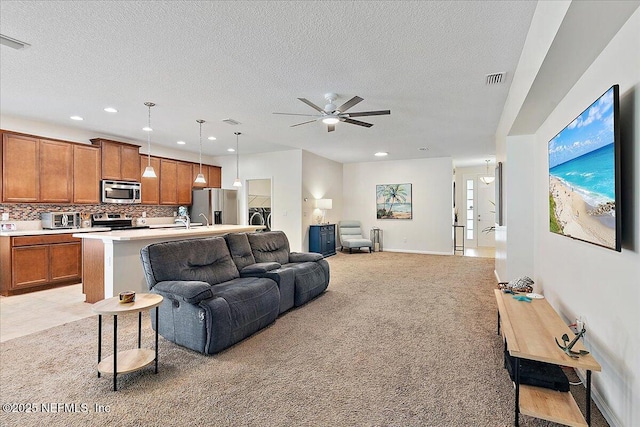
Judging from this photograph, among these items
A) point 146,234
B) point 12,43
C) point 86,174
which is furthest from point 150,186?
point 12,43

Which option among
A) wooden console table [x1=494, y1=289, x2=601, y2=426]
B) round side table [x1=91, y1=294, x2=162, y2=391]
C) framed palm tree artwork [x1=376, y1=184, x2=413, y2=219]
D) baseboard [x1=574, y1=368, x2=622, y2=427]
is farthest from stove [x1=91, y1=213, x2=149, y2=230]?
baseboard [x1=574, y1=368, x2=622, y2=427]

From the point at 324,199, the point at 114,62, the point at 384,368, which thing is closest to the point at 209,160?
the point at 324,199

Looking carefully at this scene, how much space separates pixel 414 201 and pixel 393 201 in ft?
1.89

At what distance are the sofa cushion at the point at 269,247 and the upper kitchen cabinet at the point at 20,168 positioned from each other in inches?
144

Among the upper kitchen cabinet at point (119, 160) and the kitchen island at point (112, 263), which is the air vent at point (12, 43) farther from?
the upper kitchen cabinet at point (119, 160)

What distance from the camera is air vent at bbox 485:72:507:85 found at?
3189 millimetres

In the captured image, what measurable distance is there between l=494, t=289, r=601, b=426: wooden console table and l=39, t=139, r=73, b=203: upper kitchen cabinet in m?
6.37

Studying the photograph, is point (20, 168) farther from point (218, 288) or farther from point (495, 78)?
point (495, 78)

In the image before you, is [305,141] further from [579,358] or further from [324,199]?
[579,358]

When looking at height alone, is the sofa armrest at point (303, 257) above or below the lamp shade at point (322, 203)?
below

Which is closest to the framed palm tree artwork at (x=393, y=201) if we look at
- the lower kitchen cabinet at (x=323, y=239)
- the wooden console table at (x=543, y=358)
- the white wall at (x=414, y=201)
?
the white wall at (x=414, y=201)

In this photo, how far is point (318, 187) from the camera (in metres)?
8.09

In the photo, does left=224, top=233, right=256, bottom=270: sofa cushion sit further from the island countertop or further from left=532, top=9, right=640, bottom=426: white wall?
left=532, top=9, right=640, bottom=426: white wall

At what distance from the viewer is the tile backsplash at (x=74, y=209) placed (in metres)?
4.88
